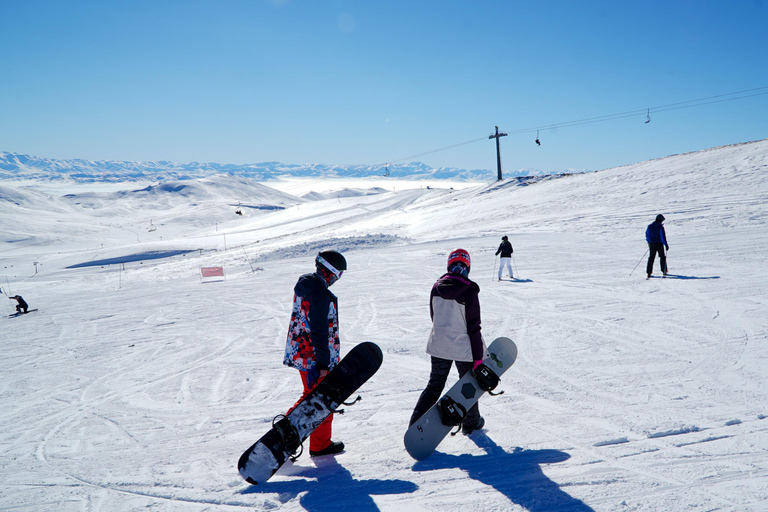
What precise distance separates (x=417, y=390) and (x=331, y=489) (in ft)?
7.43

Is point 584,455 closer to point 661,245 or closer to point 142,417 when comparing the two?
point 142,417

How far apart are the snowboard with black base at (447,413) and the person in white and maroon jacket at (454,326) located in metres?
0.13

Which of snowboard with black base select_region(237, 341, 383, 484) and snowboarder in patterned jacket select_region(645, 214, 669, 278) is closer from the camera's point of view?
snowboard with black base select_region(237, 341, 383, 484)

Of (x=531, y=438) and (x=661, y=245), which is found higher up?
(x=661, y=245)

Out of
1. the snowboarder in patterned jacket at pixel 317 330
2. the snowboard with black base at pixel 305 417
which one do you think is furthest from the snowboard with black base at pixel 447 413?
the snowboarder in patterned jacket at pixel 317 330

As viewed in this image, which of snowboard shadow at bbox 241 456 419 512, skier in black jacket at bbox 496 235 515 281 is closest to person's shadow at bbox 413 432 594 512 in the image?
snowboard shadow at bbox 241 456 419 512

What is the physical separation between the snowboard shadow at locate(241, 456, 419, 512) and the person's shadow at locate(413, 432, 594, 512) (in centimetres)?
41

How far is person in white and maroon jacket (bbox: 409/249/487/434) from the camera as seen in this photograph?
3822mm

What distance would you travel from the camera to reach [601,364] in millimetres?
6047

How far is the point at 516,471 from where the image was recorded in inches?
140

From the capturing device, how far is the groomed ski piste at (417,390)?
11.2 feet

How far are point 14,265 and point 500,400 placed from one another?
46.0m

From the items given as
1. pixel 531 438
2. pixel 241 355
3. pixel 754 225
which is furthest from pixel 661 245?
pixel 241 355

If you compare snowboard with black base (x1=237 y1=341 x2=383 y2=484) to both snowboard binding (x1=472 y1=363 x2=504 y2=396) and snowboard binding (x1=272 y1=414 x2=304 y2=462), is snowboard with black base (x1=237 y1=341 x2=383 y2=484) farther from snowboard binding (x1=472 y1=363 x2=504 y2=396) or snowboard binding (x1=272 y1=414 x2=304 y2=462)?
snowboard binding (x1=472 y1=363 x2=504 y2=396)
